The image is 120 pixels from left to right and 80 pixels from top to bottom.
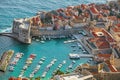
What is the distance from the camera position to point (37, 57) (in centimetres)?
4384

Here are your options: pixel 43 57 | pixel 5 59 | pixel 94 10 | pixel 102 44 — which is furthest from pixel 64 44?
pixel 94 10

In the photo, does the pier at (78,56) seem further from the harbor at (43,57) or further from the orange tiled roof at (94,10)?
the orange tiled roof at (94,10)

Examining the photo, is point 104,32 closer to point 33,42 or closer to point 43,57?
point 33,42

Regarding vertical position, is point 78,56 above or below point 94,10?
below

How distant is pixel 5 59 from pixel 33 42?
229 inches

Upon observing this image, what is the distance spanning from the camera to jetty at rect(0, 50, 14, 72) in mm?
40794

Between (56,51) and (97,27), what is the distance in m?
6.66

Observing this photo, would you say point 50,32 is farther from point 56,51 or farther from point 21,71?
point 21,71

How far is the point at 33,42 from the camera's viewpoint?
4731cm

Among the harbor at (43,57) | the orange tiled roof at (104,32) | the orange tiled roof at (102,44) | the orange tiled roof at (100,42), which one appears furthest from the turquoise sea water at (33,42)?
the orange tiled roof at (104,32)

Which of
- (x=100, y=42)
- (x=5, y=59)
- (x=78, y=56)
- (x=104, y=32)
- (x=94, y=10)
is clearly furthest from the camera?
(x=94, y=10)

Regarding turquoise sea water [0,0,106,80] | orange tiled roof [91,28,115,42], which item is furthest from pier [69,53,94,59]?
orange tiled roof [91,28,115,42]

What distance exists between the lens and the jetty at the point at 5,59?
40.8m

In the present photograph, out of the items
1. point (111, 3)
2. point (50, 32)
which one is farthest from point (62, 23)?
point (111, 3)
